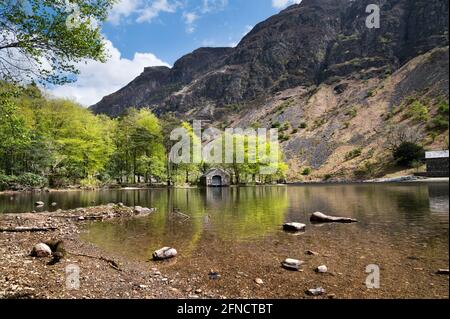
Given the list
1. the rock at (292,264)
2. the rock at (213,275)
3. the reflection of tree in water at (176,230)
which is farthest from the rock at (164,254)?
the rock at (292,264)

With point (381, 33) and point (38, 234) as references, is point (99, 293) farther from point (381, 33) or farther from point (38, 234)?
point (381, 33)

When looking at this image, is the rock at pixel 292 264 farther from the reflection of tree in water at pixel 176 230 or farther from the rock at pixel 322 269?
the reflection of tree in water at pixel 176 230

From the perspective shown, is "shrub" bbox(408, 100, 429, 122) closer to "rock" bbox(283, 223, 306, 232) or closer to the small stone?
"rock" bbox(283, 223, 306, 232)

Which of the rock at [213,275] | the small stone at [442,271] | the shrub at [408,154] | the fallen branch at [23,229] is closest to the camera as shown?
the small stone at [442,271]

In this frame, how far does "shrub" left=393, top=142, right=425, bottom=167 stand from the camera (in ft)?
202

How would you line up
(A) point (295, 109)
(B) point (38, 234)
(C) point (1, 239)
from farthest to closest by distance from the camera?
(A) point (295, 109) → (B) point (38, 234) → (C) point (1, 239)

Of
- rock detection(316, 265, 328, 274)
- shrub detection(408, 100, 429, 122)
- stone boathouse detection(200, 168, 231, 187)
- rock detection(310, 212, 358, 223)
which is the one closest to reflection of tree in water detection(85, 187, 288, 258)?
rock detection(310, 212, 358, 223)

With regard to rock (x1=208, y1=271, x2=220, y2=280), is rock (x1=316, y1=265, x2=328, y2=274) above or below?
above

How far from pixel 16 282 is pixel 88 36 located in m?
7.98

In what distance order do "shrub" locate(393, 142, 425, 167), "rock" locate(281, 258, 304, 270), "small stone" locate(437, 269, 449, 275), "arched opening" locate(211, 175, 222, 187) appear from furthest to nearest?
1. "arched opening" locate(211, 175, 222, 187)
2. "shrub" locate(393, 142, 425, 167)
3. "rock" locate(281, 258, 304, 270)
4. "small stone" locate(437, 269, 449, 275)

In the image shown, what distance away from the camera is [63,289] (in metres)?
8.06

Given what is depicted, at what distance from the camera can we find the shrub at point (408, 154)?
202 ft
